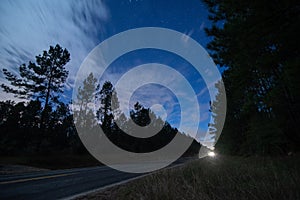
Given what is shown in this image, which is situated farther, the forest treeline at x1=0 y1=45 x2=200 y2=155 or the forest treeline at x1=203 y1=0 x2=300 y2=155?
the forest treeline at x1=0 y1=45 x2=200 y2=155

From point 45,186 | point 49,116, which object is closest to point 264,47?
point 45,186

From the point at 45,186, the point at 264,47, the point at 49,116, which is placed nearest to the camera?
the point at 45,186

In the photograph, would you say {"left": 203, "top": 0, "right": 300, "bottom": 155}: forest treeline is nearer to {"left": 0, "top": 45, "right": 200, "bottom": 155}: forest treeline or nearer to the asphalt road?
the asphalt road

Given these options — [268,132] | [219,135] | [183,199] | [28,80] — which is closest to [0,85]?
[28,80]

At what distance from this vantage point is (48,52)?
22781mm

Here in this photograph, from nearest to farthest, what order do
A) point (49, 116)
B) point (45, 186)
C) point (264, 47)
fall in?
point (45, 186)
point (264, 47)
point (49, 116)

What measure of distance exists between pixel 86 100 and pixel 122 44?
14.7 metres

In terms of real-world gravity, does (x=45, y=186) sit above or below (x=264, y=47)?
below

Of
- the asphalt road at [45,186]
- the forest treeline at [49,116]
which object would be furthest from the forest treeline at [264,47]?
the forest treeline at [49,116]

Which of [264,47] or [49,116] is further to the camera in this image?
[49,116]

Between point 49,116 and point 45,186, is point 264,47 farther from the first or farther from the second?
point 49,116

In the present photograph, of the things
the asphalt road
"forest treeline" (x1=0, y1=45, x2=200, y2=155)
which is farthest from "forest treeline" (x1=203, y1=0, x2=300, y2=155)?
"forest treeline" (x1=0, y1=45, x2=200, y2=155)

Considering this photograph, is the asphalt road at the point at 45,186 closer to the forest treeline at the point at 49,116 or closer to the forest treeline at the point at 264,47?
the forest treeline at the point at 264,47

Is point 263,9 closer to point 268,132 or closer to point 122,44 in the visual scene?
point 268,132
